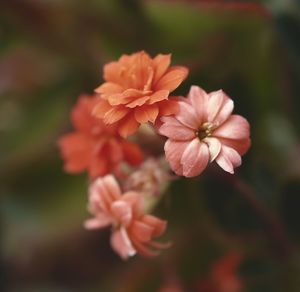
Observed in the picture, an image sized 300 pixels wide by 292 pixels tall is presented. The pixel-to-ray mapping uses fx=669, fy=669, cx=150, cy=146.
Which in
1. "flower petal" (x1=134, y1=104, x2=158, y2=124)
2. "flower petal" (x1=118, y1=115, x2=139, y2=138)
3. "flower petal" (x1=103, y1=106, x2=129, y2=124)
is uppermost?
"flower petal" (x1=103, y1=106, x2=129, y2=124)

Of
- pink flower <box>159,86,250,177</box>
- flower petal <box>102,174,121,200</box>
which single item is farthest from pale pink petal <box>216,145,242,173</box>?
flower petal <box>102,174,121,200</box>

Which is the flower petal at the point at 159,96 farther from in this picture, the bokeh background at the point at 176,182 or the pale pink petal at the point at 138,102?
the bokeh background at the point at 176,182

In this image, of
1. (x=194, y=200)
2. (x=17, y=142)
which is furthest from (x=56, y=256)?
(x=194, y=200)

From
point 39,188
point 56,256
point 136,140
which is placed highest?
point 136,140

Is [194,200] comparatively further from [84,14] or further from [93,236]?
[84,14]

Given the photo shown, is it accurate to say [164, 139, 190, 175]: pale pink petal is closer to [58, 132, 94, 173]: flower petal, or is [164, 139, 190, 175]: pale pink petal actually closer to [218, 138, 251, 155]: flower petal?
[218, 138, 251, 155]: flower petal

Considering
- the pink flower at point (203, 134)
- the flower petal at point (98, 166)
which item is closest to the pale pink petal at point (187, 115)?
the pink flower at point (203, 134)
